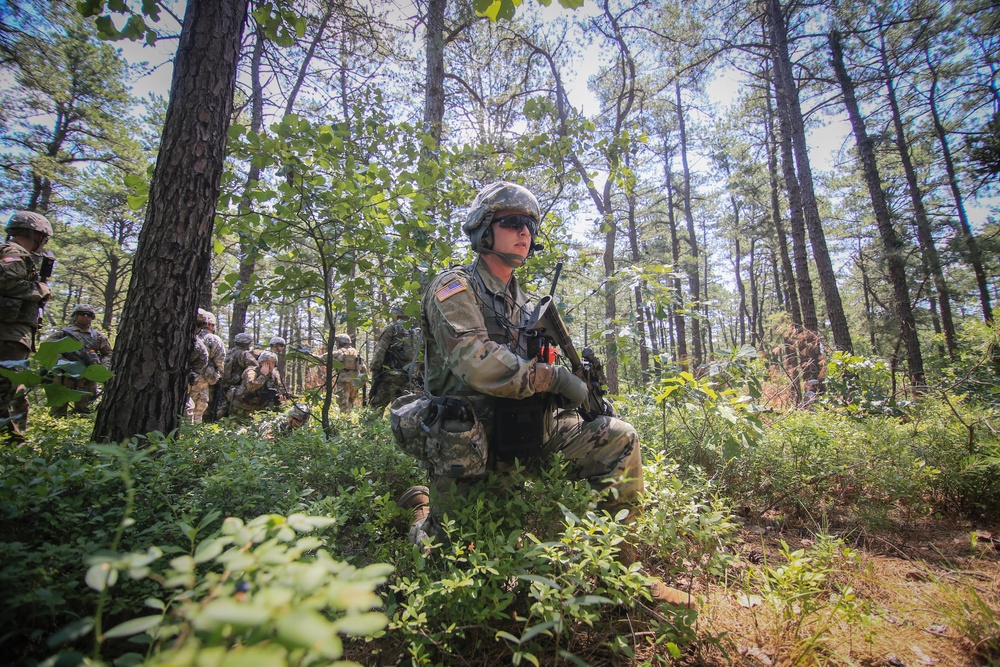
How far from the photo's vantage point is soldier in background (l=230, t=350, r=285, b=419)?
738 cm

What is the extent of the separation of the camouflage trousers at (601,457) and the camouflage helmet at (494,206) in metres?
1.41

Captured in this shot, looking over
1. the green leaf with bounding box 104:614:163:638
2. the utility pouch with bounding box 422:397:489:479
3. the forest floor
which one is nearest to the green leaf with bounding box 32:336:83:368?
the green leaf with bounding box 104:614:163:638

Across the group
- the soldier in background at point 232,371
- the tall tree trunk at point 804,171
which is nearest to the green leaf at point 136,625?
the soldier in background at point 232,371

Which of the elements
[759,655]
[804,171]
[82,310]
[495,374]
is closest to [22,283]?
[82,310]

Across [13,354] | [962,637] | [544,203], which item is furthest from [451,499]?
[544,203]

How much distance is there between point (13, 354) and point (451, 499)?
6.06 metres

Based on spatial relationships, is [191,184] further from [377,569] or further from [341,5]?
[341,5]

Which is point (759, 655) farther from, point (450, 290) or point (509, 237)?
point (509, 237)

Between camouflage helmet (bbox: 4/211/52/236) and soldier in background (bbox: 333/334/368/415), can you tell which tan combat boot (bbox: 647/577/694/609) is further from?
camouflage helmet (bbox: 4/211/52/236)

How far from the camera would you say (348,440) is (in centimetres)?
356

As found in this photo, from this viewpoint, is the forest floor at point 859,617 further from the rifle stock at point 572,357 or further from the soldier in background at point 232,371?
the soldier in background at point 232,371

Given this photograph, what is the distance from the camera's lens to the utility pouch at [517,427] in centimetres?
252

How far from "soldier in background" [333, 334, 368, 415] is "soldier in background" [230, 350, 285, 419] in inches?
45.6

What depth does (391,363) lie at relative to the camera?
6.45 m
